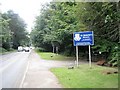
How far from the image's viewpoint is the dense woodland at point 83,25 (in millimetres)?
15483

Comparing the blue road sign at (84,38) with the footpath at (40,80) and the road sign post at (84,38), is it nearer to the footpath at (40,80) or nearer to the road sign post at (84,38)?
the road sign post at (84,38)

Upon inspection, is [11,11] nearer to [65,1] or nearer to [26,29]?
[26,29]

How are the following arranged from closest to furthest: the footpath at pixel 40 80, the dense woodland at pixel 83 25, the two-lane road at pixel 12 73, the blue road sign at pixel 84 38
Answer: the footpath at pixel 40 80 → the two-lane road at pixel 12 73 → the dense woodland at pixel 83 25 → the blue road sign at pixel 84 38

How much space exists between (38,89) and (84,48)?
96.0 feet

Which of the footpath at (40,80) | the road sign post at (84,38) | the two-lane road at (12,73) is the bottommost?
the two-lane road at (12,73)

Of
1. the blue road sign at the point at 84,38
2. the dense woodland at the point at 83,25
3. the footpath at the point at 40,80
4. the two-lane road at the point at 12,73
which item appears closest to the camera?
the footpath at the point at 40,80

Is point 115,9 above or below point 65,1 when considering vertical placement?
below

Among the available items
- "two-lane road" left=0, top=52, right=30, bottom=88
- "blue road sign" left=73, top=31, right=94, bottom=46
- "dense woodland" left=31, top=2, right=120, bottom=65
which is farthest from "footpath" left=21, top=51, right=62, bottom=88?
"blue road sign" left=73, top=31, right=94, bottom=46

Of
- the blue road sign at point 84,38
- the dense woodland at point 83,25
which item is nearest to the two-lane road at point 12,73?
the blue road sign at point 84,38

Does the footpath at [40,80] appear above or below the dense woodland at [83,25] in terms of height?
below

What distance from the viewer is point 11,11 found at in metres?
101

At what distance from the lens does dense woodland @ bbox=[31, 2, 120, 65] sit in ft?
50.8

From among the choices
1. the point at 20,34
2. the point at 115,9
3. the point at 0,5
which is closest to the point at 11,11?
the point at 20,34

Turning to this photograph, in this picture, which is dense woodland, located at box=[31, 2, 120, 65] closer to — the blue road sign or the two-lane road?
the blue road sign
